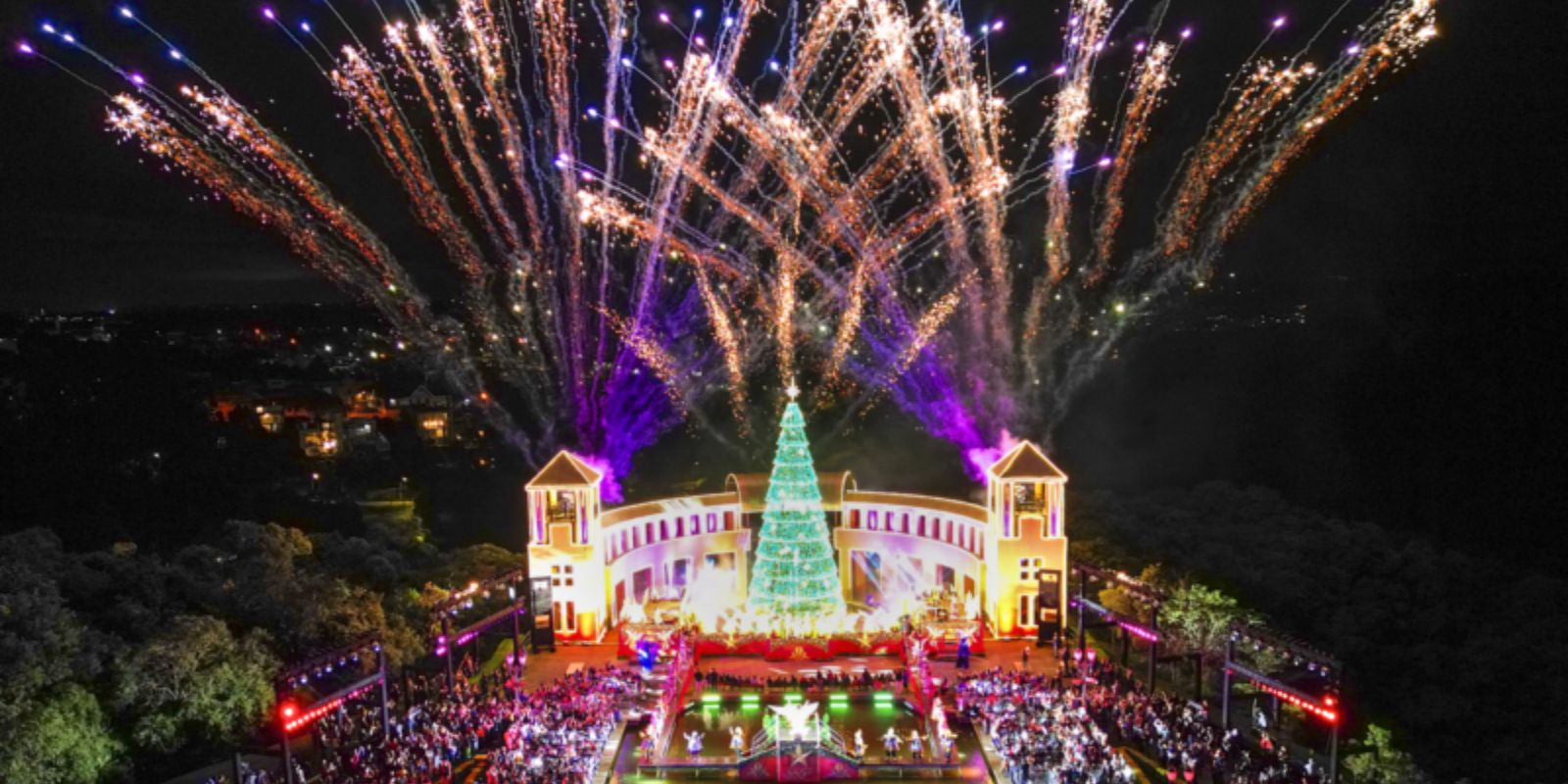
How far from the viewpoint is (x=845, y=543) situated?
125ft

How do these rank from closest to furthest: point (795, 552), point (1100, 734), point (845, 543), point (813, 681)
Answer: point (1100, 734)
point (813, 681)
point (795, 552)
point (845, 543)

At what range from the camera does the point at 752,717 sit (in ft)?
87.3

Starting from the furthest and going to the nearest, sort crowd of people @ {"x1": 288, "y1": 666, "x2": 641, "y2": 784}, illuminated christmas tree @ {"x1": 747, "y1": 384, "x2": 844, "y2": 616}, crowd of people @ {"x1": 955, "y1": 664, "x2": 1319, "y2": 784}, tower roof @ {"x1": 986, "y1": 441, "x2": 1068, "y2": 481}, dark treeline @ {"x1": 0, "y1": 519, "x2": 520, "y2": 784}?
tower roof @ {"x1": 986, "y1": 441, "x2": 1068, "y2": 481}, illuminated christmas tree @ {"x1": 747, "y1": 384, "x2": 844, "y2": 616}, crowd of people @ {"x1": 288, "y1": 666, "x2": 641, "y2": 784}, crowd of people @ {"x1": 955, "y1": 664, "x2": 1319, "y2": 784}, dark treeline @ {"x1": 0, "y1": 519, "x2": 520, "y2": 784}

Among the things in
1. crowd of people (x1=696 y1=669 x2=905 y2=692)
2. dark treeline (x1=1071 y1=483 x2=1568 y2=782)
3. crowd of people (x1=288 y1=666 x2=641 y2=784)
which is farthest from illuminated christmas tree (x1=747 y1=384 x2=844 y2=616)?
dark treeline (x1=1071 y1=483 x2=1568 y2=782)

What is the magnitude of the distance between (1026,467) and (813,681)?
10.1m

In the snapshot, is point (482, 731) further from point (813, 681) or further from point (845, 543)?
point (845, 543)

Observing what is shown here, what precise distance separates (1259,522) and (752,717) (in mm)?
28052

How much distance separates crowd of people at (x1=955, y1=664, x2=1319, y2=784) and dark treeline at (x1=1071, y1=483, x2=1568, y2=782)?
Answer: 25.4 ft

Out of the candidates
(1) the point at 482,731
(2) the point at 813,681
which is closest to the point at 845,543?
(2) the point at 813,681

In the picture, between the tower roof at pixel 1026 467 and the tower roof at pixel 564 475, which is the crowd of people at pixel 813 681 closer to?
the tower roof at pixel 1026 467

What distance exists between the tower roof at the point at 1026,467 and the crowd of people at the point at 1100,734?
6671 mm

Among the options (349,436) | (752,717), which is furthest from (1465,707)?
(349,436)

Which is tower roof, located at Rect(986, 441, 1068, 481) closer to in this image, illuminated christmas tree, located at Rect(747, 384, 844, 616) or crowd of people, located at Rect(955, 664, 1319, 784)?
illuminated christmas tree, located at Rect(747, 384, 844, 616)

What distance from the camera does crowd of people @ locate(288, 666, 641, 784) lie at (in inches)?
864
